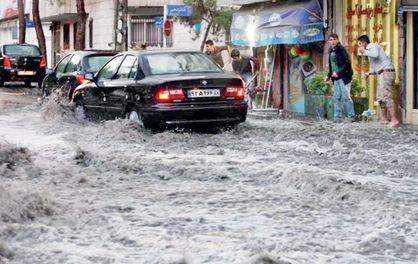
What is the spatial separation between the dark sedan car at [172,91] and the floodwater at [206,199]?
0.98 feet

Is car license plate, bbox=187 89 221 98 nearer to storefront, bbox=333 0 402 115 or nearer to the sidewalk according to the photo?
the sidewalk

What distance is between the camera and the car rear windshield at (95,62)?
1880 centimetres

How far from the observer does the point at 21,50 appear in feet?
122

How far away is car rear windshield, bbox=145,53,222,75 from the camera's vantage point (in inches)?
564

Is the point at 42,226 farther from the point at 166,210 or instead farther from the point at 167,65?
the point at 167,65

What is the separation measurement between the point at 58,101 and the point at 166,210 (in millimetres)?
11885

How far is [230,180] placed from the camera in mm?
9367

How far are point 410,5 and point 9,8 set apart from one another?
60438 millimetres

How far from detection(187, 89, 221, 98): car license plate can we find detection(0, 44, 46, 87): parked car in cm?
2362

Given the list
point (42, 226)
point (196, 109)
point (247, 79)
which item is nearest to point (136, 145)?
point (196, 109)

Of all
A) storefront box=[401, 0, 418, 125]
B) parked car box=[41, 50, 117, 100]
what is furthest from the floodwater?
parked car box=[41, 50, 117, 100]

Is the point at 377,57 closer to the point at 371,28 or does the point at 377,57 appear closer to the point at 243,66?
the point at 371,28

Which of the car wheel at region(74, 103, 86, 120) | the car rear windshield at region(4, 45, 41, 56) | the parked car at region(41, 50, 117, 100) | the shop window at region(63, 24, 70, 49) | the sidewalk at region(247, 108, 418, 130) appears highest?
the shop window at region(63, 24, 70, 49)

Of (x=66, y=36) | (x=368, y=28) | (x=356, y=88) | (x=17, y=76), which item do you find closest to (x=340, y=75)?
(x=356, y=88)
